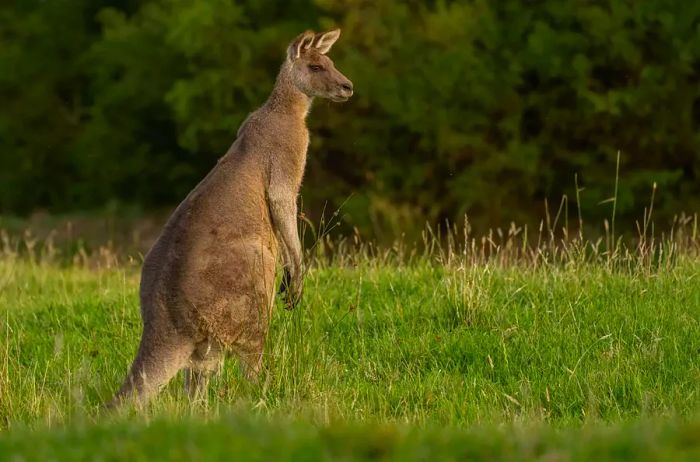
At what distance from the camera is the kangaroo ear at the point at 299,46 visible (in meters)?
9.39

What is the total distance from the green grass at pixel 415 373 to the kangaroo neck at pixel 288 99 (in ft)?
4.78

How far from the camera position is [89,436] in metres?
4.97

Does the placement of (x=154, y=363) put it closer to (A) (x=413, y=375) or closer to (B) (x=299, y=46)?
(A) (x=413, y=375)

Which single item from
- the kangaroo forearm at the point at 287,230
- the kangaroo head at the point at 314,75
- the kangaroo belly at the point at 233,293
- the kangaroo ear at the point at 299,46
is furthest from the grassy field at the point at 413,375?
the kangaroo ear at the point at 299,46

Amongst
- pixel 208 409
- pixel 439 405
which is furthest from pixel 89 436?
pixel 439 405

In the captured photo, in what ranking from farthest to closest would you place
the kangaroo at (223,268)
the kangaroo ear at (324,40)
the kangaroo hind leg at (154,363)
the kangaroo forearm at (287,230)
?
the kangaroo ear at (324,40) → the kangaroo forearm at (287,230) → the kangaroo at (223,268) → the kangaroo hind leg at (154,363)

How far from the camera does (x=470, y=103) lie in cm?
2327

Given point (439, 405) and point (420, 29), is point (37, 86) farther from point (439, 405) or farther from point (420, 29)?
point (439, 405)

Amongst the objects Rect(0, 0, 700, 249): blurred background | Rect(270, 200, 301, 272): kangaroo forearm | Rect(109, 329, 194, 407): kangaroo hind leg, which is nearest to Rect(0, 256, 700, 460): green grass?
Rect(109, 329, 194, 407): kangaroo hind leg

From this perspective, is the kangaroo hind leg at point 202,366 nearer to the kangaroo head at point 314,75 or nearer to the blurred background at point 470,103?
the kangaroo head at point 314,75

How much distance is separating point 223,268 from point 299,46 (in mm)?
2316

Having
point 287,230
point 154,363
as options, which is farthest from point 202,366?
point 287,230

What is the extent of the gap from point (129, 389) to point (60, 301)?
4.40m

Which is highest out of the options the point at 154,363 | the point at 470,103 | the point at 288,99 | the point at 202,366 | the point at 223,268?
the point at 288,99
